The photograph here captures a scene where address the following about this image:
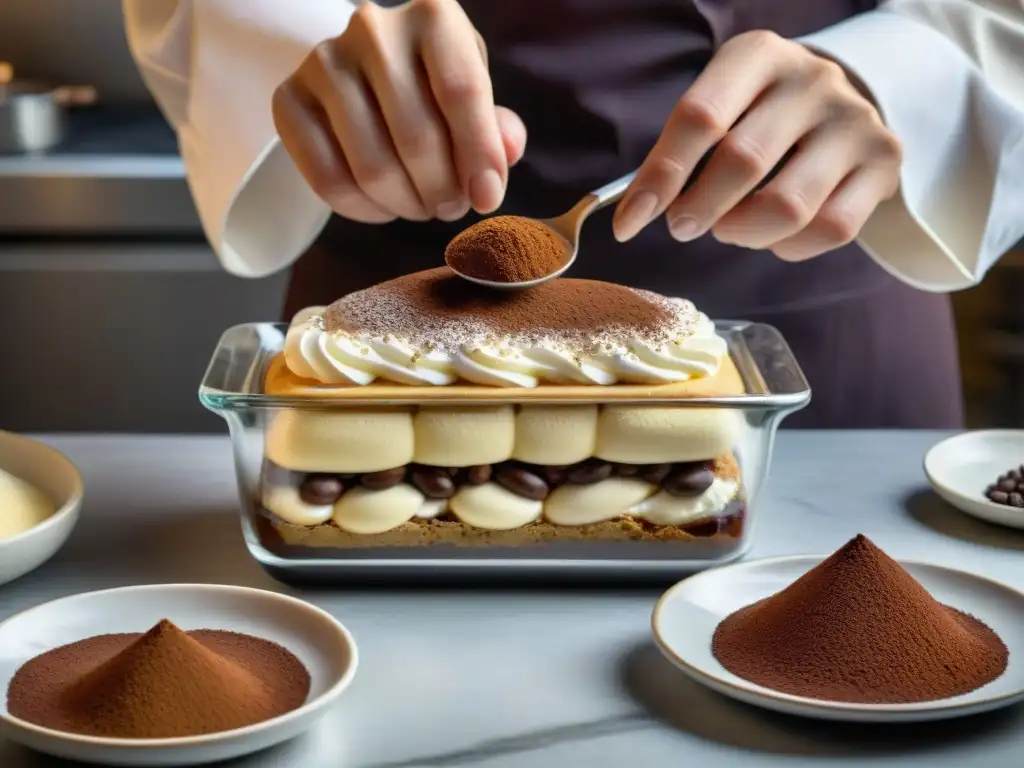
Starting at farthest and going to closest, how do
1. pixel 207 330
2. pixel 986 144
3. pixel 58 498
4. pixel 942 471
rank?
1. pixel 207 330
2. pixel 986 144
3. pixel 942 471
4. pixel 58 498

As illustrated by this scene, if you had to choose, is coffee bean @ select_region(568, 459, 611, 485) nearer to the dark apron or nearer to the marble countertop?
the marble countertop

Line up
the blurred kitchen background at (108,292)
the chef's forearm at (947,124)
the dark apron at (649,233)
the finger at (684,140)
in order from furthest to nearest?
the blurred kitchen background at (108,292) → the dark apron at (649,233) → the chef's forearm at (947,124) → the finger at (684,140)

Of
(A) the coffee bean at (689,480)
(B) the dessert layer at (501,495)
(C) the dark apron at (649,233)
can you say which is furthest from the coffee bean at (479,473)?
(C) the dark apron at (649,233)

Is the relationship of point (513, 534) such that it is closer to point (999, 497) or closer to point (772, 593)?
point (772, 593)

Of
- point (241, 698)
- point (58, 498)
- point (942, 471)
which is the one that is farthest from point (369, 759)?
point (942, 471)

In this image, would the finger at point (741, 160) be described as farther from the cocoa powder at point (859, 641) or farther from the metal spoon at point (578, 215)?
the cocoa powder at point (859, 641)

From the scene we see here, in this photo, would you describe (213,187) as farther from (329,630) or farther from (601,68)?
(329,630)

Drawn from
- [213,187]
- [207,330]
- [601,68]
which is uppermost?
[601,68]
